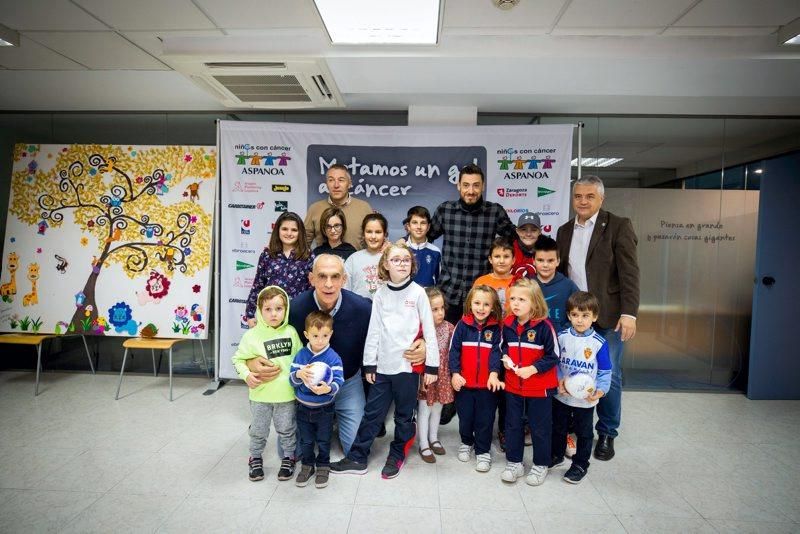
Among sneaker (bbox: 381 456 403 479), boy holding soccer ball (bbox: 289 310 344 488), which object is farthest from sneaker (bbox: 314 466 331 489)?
sneaker (bbox: 381 456 403 479)

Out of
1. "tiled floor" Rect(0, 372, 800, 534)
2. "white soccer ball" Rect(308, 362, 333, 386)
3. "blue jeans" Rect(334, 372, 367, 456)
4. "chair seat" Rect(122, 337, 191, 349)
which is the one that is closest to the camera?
"tiled floor" Rect(0, 372, 800, 534)

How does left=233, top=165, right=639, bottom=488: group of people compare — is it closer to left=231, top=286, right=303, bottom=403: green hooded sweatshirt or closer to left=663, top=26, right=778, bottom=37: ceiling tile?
left=231, top=286, right=303, bottom=403: green hooded sweatshirt

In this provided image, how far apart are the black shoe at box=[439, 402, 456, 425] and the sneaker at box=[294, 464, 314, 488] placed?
1147 mm

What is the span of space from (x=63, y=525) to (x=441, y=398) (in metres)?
2.07

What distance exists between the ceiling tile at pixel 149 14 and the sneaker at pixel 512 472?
11.0ft

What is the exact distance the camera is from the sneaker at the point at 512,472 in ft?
7.75

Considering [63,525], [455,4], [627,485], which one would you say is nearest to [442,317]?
[627,485]

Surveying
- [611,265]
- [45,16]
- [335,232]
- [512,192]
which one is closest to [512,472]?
[611,265]

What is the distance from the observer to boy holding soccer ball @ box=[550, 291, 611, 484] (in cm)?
235

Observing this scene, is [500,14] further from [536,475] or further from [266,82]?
[536,475]

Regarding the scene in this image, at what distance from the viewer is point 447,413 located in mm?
3189

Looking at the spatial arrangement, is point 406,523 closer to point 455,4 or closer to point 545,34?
point 455,4

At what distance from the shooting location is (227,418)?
10.7 feet

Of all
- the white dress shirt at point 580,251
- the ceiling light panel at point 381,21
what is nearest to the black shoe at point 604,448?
the white dress shirt at point 580,251
